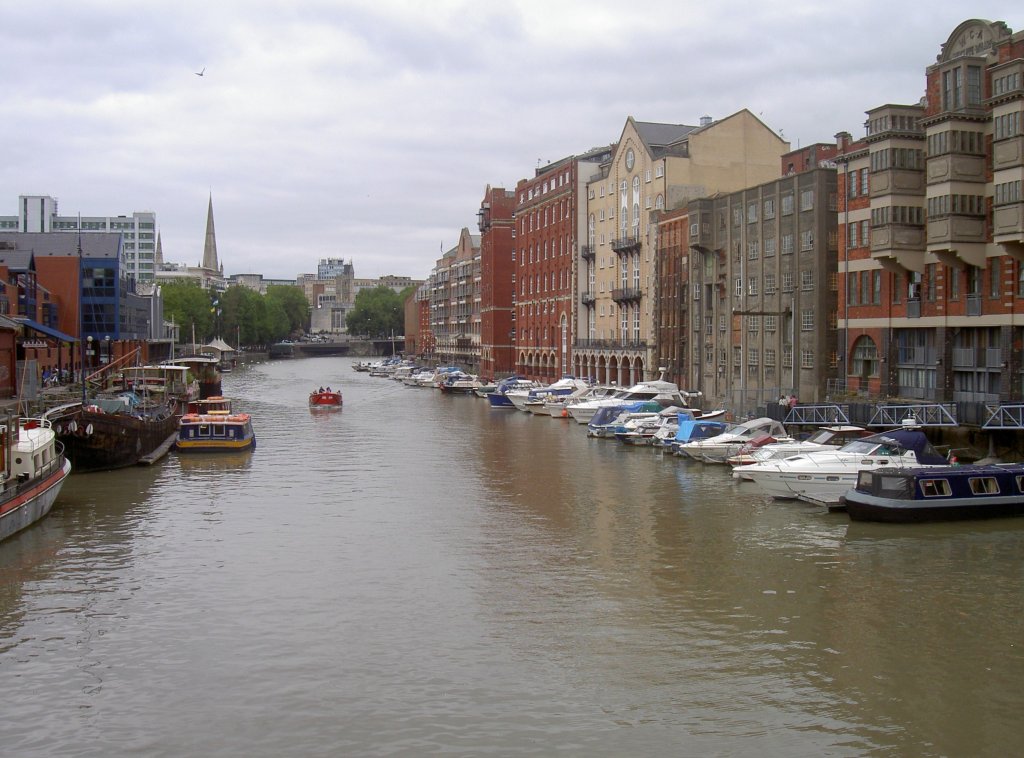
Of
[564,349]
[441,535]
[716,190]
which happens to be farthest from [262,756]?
[564,349]

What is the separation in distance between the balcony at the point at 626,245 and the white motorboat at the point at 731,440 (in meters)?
42.0

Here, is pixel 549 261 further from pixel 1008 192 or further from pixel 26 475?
pixel 26 475

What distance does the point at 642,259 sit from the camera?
297 feet

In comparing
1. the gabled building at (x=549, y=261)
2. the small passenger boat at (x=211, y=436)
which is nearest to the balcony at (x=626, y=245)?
the gabled building at (x=549, y=261)

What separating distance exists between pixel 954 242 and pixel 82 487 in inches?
1558

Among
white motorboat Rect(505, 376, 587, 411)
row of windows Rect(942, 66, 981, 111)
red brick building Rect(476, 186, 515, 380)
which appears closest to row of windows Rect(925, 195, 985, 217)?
row of windows Rect(942, 66, 981, 111)

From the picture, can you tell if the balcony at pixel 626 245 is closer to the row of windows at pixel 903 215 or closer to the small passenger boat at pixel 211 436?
the row of windows at pixel 903 215

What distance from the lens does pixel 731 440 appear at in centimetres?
4975

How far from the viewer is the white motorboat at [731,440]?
49.1 meters

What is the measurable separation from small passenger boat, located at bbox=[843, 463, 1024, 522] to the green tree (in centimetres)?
15277

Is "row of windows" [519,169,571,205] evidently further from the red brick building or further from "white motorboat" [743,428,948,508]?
"white motorboat" [743,428,948,508]

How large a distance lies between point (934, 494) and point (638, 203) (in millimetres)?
60788

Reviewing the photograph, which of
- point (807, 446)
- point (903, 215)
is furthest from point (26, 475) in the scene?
point (903, 215)

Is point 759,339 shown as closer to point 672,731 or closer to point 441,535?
point 441,535
